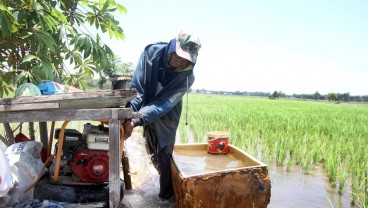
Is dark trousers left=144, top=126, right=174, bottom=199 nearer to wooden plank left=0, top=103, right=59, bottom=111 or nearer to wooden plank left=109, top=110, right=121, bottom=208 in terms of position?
wooden plank left=109, top=110, right=121, bottom=208

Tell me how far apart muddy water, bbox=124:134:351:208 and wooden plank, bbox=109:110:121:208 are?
42.0 inches

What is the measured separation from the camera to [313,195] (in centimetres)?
366

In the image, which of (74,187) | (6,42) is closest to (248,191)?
(74,187)

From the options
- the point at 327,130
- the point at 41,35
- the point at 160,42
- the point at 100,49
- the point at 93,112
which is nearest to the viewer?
the point at 93,112

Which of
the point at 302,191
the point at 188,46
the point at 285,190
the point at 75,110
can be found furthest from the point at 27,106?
the point at 302,191

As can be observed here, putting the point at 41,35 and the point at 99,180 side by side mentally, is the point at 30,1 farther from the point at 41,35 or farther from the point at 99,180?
the point at 99,180

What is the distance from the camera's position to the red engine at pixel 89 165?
2.28 metres

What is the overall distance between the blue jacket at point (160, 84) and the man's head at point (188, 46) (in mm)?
146

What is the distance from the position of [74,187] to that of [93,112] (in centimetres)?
78

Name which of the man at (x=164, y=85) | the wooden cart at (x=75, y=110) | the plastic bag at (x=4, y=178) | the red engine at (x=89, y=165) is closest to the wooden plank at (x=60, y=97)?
the wooden cart at (x=75, y=110)

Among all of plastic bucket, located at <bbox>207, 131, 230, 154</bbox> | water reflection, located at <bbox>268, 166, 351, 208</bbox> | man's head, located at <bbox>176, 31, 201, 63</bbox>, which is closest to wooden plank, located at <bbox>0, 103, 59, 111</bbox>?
man's head, located at <bbox>176, 31, 201, 63</bbox>

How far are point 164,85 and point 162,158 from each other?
2.29 ft

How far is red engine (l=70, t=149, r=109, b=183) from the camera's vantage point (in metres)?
2.28

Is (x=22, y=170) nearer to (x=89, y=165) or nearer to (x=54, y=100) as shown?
(x=89, y=165)
